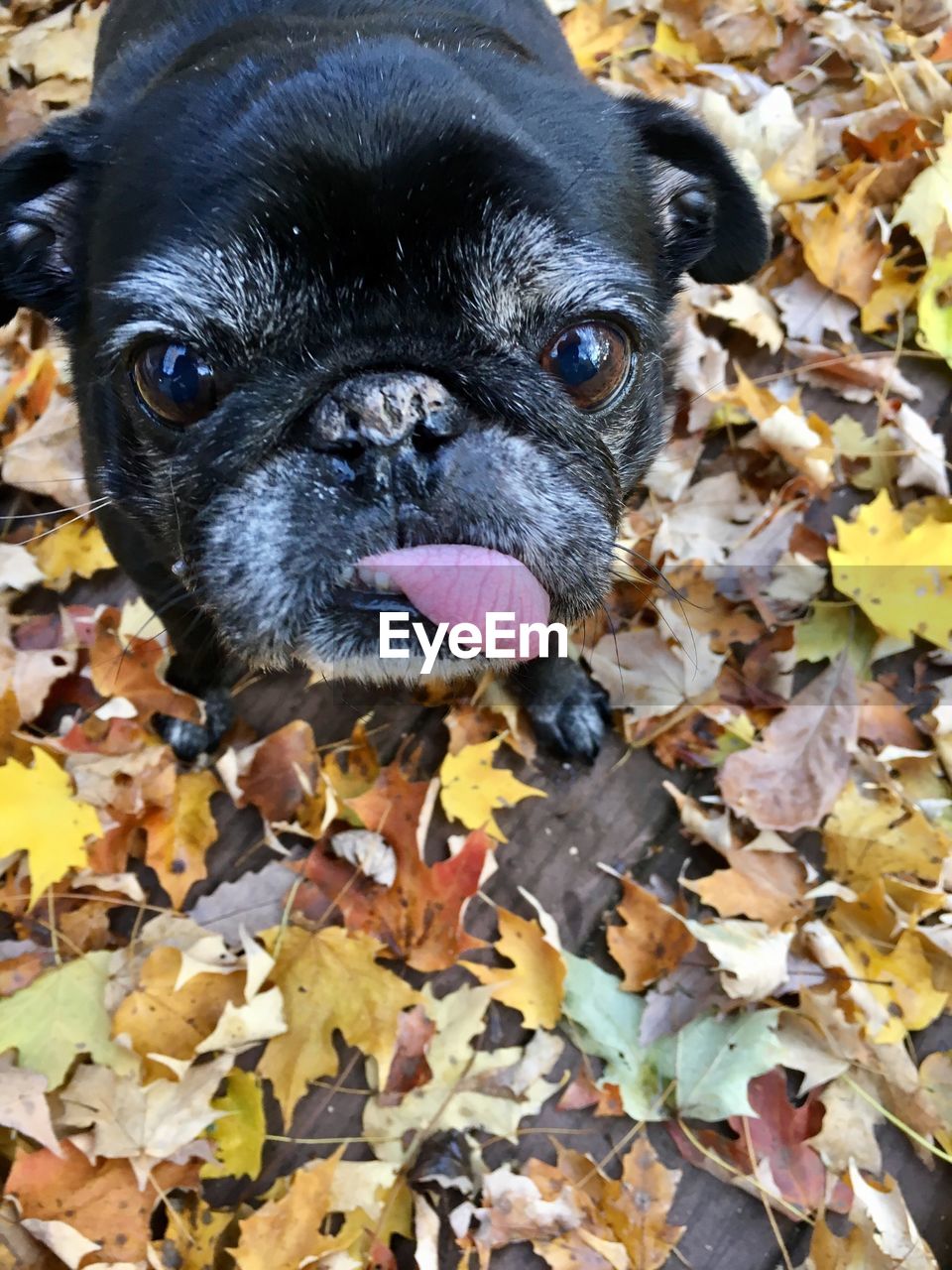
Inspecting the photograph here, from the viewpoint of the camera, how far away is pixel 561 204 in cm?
166

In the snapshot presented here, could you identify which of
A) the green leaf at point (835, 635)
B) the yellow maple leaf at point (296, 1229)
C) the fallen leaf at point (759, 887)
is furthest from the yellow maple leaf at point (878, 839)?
the yellow maple leaf at point (296, 1229)

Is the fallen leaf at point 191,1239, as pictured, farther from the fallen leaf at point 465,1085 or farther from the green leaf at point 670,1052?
the green leaf at point 670,1052

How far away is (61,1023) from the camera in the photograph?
242 centimetres

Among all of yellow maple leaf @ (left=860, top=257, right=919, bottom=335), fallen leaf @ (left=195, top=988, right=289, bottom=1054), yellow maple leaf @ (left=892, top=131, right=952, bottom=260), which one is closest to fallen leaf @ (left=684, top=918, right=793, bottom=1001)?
fallen leaf @ (left=195, top=988, right=289, bottom=1054)

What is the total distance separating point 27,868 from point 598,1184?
6.03 feet

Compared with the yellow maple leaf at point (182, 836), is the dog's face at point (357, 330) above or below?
above

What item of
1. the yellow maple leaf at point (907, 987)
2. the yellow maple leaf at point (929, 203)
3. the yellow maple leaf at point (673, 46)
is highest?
the yellow maple leaf at point (673, 46)

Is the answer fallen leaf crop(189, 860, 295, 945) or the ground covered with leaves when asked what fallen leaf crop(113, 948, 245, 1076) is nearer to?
the ground covered with leaves

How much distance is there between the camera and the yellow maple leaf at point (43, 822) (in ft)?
8.23

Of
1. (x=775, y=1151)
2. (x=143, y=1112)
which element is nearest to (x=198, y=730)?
(x=143, y=1112)

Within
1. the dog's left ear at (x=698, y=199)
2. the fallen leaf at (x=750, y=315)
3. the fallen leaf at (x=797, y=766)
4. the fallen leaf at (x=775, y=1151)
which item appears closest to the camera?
the dog's left ear at (x=698, y=199)

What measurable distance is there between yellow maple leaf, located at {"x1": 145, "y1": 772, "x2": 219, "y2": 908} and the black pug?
1.01 meters

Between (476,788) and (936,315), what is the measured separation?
2.39 m

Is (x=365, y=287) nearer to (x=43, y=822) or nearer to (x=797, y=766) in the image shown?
(x=43, y=822)
